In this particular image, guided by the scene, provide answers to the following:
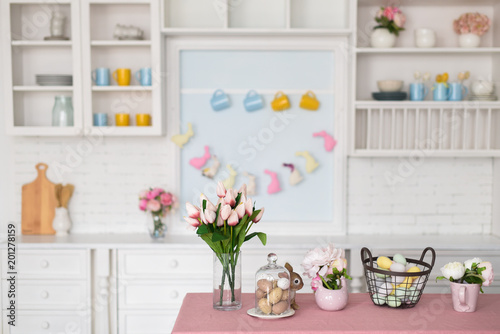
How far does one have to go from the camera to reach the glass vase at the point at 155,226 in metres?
3.67

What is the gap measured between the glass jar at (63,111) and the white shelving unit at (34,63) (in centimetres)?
5

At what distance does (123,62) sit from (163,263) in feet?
4.69

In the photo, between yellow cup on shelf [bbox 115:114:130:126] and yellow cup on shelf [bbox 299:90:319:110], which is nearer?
yellow cup on shelf [bbox 115:114:130:126]

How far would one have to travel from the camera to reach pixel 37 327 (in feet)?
11.6

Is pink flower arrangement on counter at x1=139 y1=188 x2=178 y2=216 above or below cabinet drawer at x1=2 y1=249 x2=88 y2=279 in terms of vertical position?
above

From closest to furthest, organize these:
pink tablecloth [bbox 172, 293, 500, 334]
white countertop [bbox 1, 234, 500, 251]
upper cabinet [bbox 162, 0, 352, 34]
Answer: pink tablecloth [bbox 172, 293, 500, 334], white countertop [bbox 1, 234, 500, 251], upper cabinet [bbox 162, 0, 352, 34]

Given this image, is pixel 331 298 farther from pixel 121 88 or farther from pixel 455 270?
pixel 121 88

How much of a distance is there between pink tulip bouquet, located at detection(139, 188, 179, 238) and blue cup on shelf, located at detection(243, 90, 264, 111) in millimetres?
814

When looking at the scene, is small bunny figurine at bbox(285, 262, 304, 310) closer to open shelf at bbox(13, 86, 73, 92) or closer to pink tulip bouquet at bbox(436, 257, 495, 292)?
pink tulip bouquet at bbox(436, 257, 495, 292)

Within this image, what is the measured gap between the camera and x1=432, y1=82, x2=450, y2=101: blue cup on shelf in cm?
362

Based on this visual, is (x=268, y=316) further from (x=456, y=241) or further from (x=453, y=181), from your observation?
(x=453, y=181)

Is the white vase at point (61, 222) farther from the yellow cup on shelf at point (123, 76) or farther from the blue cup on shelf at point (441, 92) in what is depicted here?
the blue cup on shelf at point (441, 92)

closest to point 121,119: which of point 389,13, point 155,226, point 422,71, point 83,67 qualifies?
point 83,67

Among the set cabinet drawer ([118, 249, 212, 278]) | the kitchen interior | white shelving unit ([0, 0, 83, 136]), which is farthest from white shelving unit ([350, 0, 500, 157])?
white shelving unit ([0, 0, 83, 136])
